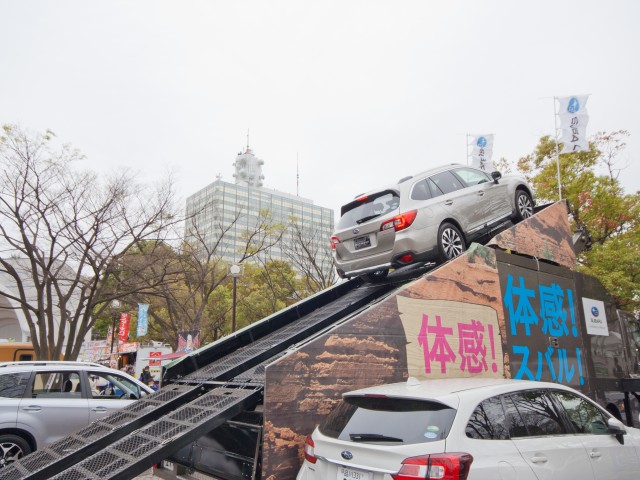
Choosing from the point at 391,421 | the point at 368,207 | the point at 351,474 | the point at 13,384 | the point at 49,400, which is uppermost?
the point at 368,207

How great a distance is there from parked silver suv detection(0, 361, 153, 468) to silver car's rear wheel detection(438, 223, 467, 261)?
18.5 ft

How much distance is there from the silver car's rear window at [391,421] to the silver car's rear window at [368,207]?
4178 mm

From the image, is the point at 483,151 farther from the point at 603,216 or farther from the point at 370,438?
the point at 370,438

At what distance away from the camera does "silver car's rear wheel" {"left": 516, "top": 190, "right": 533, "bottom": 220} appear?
975 cm

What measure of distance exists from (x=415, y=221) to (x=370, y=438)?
4.38 metres

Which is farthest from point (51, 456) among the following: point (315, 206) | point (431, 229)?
point (315, 206)

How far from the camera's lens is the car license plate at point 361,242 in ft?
25.6

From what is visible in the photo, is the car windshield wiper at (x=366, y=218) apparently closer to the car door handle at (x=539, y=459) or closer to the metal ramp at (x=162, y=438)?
the metal ramp at (x=162, y=438)

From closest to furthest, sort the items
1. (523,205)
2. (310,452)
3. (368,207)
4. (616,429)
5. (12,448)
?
(310,452) → (616,429) → (12,448) → (368,207) → (523,205)

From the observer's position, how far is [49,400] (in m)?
7.40

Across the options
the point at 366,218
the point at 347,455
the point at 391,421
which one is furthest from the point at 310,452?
the point at 366,218

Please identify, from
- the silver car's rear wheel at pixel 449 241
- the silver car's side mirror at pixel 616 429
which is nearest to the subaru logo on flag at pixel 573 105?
the silver car's rear wheel at pixel 449 241

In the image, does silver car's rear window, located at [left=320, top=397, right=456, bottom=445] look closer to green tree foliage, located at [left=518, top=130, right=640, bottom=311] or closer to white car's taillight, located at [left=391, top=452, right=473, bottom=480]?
white car's taillight, located at [left=391, top=452, right=473, bottom=480]

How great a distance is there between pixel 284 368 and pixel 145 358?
72.1ft
